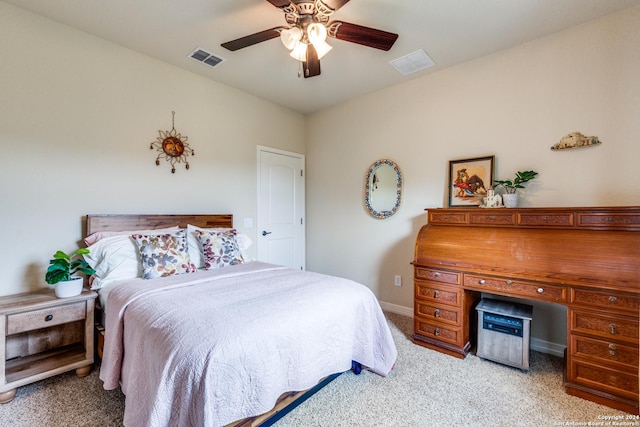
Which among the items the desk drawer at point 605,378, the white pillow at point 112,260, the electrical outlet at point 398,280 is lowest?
the desk drawer at point 605,378

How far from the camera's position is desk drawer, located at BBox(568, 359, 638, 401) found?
1710mm

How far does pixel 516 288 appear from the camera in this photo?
2121 millimetres

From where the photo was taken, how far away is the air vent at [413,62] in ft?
9.05

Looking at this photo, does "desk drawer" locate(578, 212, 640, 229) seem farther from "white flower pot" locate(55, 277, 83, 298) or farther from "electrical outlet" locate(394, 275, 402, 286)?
"white flower pot" locate(55, 277, 83, 298)

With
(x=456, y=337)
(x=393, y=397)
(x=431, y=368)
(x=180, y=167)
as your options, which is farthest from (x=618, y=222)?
(x=180, y=167)

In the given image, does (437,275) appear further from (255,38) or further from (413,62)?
(255,38)

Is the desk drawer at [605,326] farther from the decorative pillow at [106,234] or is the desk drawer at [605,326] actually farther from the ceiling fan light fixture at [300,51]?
the decorative pillow at [106,234]

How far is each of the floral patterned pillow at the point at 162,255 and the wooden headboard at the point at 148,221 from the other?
0.92 feet

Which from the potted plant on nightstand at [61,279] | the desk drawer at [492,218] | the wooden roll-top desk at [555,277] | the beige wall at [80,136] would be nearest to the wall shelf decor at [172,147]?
the beige wall at [80,136]

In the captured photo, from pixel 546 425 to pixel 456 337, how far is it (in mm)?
815

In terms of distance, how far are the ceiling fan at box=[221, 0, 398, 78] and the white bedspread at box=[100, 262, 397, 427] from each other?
1.68 m

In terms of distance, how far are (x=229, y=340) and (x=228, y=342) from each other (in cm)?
1

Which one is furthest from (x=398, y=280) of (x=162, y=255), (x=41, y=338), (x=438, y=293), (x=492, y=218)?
(x=41, y=338)

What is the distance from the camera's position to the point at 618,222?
1936mm
